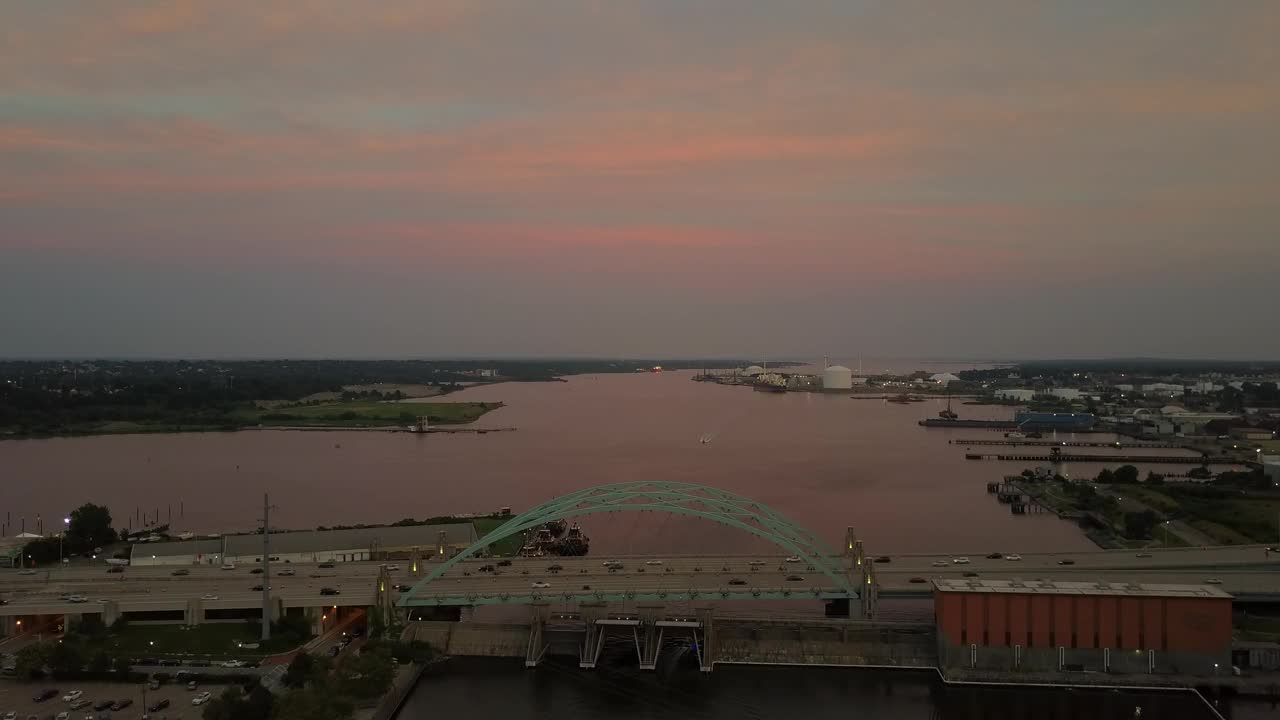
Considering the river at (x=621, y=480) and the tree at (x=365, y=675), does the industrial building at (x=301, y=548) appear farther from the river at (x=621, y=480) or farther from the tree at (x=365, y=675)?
the tree at (x=365, y=675)

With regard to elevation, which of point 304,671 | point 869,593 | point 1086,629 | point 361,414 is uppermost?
point 361,414

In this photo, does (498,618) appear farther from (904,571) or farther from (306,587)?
(904,571)

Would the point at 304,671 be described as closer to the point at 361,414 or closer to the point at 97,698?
the point at 97,698

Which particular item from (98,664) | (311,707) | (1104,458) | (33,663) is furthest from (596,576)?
(1104,458)

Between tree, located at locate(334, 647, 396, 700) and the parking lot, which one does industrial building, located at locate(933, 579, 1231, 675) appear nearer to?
tree, located at locate(334, 647, 396, 700)

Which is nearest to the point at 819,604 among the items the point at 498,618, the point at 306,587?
the point at 498,618

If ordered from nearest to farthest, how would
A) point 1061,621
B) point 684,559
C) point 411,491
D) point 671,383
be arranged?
1. point 1061,621
2. point 684,559
3. point 411,491
4. point 671,383

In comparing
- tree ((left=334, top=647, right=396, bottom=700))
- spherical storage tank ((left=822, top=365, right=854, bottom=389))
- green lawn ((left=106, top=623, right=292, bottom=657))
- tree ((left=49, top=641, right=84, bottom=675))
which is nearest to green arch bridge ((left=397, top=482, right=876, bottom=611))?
tree ((left=334, top=647, right=396, bottom=700))
